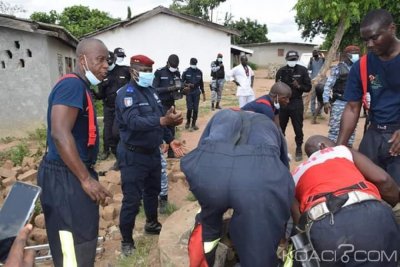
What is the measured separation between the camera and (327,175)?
7.30 ft

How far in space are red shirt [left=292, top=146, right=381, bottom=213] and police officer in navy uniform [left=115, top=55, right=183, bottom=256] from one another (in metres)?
1.46

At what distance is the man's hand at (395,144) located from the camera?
2.91 m

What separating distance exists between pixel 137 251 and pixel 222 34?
2044 cm

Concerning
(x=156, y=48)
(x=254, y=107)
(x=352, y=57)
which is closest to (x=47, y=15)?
(x=156, y=48)

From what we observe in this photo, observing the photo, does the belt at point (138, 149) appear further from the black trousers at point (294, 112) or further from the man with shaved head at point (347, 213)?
the black trousers at point (294, 112)

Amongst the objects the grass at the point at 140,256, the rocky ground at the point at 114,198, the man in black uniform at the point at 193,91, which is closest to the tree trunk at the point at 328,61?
the rocky ground at the point at 114,198

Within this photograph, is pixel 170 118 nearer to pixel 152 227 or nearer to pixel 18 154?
pixel 152 227

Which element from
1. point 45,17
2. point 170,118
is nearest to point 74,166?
point 170,118

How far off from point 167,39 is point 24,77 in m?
14.3

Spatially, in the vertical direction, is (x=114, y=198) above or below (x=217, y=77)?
below

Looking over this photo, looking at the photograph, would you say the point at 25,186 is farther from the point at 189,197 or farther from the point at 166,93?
the point at 166,93

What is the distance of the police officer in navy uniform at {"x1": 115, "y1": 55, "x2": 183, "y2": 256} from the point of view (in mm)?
3615

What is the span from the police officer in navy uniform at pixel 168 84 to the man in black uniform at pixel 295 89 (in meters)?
1.84

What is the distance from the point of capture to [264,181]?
2027mm
